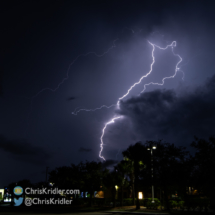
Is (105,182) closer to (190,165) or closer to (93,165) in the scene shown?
(93,165)

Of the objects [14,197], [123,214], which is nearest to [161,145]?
[123,214]

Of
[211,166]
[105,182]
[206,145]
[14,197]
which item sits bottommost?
[14,197]

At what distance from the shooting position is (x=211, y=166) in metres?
18.8

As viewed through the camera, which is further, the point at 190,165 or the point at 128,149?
the point at 128,149

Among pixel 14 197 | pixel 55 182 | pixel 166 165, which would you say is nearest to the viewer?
pixel 166 165

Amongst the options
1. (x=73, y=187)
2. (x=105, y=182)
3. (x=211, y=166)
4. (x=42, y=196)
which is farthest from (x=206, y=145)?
(x=42, y=196)

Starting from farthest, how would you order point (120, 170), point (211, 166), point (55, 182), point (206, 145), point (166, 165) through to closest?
point (55, 182) < point (120, 170) < point (166, 165) < point (206, 145) < point (211, 166)

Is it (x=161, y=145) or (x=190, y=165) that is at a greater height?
(x=161, y=145)

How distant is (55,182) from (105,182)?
10854 mm

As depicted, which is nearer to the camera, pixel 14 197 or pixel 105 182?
pixel 105 182

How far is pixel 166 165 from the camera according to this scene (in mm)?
25484

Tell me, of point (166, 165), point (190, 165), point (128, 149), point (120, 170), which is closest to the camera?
point (190, 165)

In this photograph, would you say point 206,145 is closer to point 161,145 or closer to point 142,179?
point 161,145

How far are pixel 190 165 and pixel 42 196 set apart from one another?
25932 millimetres
